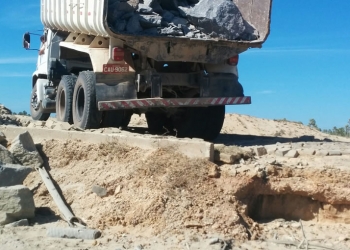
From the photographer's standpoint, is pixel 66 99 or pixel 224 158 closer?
pixel 224 158

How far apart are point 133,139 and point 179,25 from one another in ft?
9.11

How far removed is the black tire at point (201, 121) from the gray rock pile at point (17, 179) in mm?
3657

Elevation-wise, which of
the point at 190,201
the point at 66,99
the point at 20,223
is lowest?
the point at 20,223

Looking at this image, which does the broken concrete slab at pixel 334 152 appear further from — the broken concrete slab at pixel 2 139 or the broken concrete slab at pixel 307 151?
the broken concrete slab at pixel 2 139

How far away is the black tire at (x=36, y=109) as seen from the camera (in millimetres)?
13016

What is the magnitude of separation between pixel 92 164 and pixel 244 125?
316 inches

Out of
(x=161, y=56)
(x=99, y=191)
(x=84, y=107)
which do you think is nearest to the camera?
(x=99, y=191)

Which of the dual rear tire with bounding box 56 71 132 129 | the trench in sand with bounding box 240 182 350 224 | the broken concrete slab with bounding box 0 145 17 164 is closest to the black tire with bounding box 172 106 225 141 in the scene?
the dual rear tire with bounding box 56 71 132 129

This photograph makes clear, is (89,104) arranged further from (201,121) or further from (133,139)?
(133,139)

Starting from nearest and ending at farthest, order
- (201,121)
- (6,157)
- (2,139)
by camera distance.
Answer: (6,157) → (2,139) → (201,121)

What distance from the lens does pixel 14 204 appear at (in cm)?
613

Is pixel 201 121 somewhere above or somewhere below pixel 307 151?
above

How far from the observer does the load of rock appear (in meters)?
9.21

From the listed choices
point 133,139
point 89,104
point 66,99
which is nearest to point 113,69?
point 89,104
